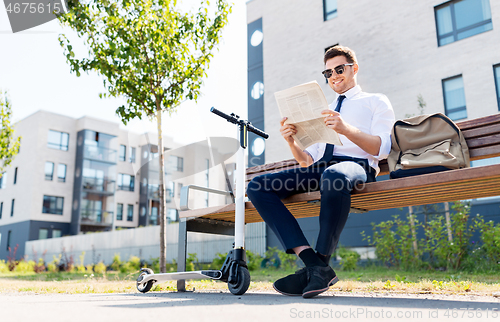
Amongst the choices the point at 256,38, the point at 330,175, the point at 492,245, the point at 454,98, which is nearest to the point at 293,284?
the point at 330,175

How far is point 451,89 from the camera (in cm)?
1165

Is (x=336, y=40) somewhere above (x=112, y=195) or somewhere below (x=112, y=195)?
above

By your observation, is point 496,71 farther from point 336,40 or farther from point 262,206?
point 262,206

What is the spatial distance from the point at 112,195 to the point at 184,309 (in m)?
33.5

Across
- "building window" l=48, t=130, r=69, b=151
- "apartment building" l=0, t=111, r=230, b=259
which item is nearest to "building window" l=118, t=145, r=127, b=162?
"apartment building" l=0, t=111, r=230, b=259

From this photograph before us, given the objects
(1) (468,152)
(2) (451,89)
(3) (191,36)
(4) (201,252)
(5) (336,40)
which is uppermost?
(5) (336,40)

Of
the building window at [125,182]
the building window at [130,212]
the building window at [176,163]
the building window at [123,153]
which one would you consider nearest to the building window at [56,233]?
the building window at [130,212]

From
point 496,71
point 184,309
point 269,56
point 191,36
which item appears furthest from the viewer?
point 269,56

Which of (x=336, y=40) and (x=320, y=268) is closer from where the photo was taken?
(x=320, y=268)

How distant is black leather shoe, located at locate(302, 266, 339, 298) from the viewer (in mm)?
2250

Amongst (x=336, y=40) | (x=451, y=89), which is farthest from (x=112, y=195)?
(x=451, y=89)

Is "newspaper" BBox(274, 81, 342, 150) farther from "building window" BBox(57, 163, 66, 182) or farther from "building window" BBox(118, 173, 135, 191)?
"building window" BBox(118, 173, 135, 191)

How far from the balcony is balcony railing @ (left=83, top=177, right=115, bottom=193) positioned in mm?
1716

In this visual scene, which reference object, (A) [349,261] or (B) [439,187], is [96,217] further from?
(B) [439,187]
